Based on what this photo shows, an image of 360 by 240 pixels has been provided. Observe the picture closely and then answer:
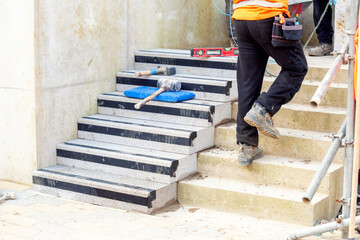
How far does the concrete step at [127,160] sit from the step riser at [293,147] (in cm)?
41

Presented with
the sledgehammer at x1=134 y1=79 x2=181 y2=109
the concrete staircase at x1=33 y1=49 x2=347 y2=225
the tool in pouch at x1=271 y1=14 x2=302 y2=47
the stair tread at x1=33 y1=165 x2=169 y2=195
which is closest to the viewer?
the tool in pouch at x1=271 y1=14 x2=302 y2=47

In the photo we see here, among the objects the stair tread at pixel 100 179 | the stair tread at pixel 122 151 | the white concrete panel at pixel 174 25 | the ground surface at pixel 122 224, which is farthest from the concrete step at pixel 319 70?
the stair tread at pixel 100 179

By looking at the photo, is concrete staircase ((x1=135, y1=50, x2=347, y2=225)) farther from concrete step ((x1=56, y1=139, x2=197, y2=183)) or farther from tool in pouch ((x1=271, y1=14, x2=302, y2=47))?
tool in pouch ((x1=271, y1=14, x2=302, y2=47))

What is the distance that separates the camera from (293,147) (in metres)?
5.48

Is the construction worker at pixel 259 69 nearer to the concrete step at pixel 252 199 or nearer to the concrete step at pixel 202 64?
the concrete step at pixel 252 199

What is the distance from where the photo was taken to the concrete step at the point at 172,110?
19.2 feet

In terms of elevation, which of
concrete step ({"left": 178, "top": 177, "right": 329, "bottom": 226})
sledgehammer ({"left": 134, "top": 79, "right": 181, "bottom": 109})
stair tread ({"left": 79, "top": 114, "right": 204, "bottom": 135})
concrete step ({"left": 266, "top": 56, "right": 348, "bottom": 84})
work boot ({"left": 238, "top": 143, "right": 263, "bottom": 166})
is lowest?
concrete step ({"left": 178, "top": 177, "right": 329, "bottom": 226})

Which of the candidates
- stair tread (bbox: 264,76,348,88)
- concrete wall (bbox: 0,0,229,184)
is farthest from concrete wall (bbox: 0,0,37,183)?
stair tread (bbox: 264,76,348,88)

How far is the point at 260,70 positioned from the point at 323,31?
2.25 meters

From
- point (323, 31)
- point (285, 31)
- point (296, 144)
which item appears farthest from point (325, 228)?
point (323, 31)

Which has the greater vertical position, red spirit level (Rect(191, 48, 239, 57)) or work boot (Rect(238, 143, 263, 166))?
red spirit level (Rect(191, 48, 239, 57))

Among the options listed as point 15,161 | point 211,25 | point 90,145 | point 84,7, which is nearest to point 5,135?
point 15,161

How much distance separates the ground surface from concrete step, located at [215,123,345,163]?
0.73 m

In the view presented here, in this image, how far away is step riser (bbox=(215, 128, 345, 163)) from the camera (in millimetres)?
5336
